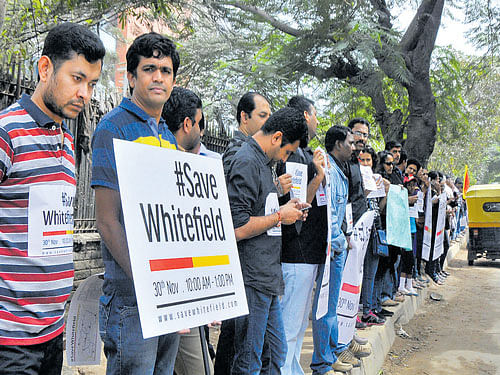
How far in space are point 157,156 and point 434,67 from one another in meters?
10.9

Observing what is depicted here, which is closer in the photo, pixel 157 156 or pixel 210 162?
pixel 157 156

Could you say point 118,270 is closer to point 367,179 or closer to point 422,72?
point 367,179

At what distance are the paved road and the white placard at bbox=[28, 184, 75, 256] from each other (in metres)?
4.53

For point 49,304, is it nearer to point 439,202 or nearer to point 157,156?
point 157,156

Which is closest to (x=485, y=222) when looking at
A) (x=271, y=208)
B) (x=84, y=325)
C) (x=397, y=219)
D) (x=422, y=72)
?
(x=422, y=72)

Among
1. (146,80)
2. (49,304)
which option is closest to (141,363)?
(49,304)

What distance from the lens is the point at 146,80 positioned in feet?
7.52

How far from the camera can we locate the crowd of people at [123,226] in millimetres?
1972

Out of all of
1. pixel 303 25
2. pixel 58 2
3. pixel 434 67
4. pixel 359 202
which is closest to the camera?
pixel 359 202

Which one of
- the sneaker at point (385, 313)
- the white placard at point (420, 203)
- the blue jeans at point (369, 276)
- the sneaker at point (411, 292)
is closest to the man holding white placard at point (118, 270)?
the blue jeans at point (369, 276)

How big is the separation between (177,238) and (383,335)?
4753 millimetres

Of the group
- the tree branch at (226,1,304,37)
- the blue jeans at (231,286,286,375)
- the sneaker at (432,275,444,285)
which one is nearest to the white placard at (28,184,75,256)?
the blue jeans at (231,286,286,375)

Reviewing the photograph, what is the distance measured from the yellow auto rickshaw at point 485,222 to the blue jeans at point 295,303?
1158 centimetres

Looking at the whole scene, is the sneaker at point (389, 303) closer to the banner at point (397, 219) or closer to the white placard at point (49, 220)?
the banner at point (397, 219)
